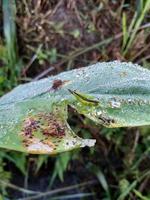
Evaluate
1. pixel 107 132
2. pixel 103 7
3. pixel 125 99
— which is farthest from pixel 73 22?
pixel 125 99

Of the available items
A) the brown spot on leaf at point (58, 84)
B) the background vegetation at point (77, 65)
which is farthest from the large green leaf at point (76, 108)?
the background vegetation at point (77, 65)

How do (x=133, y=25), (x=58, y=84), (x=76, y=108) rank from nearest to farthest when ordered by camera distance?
(x=76, y=108) → (x=58, y=84) → (x=133, y=25)

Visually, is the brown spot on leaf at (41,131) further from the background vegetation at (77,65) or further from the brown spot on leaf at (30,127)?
the background vegetation at (77,65)

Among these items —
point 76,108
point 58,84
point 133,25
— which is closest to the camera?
point 76,108

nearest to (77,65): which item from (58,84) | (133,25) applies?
(133,25)

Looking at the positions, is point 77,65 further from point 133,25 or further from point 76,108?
point 76,108

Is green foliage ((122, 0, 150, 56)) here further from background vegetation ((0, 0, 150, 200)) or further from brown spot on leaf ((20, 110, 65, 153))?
brown spot on leaf ((20, 110, 65, 153))

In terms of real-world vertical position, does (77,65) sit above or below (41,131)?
below
